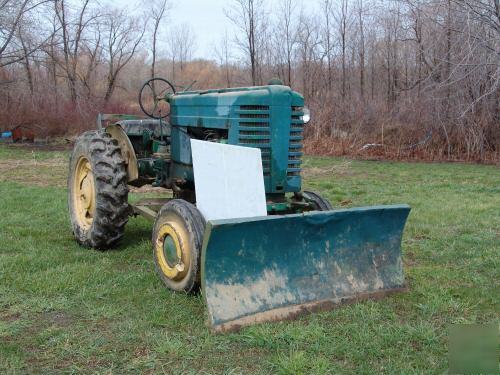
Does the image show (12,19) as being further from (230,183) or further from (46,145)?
(230,183)

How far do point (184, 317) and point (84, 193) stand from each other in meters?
2.41

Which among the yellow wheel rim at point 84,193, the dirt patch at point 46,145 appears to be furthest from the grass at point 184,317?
the dirt patch at point 46,145

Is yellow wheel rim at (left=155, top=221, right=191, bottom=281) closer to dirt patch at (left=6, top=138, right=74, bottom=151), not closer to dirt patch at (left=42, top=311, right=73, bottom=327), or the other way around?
dirt patch at (left=42, top=311, right=73, bottom=327)


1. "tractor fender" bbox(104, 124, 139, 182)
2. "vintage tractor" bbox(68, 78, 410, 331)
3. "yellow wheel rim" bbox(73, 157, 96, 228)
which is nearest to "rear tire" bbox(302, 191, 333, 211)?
"vintage tractor" bbox(68, 78, 410, 331)

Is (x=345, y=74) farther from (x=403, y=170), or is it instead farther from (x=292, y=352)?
(x=292, y=352)

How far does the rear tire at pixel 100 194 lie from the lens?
482 cm

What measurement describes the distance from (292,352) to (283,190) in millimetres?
1633

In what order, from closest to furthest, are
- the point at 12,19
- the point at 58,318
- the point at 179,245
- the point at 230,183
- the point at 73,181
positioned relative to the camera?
the point at 58,318
the point at 179,245
the point at 230,183
the point at 73,181
the point at 12,19

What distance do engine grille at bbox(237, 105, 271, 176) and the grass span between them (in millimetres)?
1292

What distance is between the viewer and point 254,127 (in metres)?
4.19

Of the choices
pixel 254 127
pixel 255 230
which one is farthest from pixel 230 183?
pixel 255 230

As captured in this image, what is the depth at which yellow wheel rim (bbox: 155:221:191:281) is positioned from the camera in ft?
12.5

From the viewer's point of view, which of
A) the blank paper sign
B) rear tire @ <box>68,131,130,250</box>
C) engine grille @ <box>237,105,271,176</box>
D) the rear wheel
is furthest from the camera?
rear tire @ <box>68,131,130,250</box>

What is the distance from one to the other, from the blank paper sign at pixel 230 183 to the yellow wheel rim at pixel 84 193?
1.56 meters
